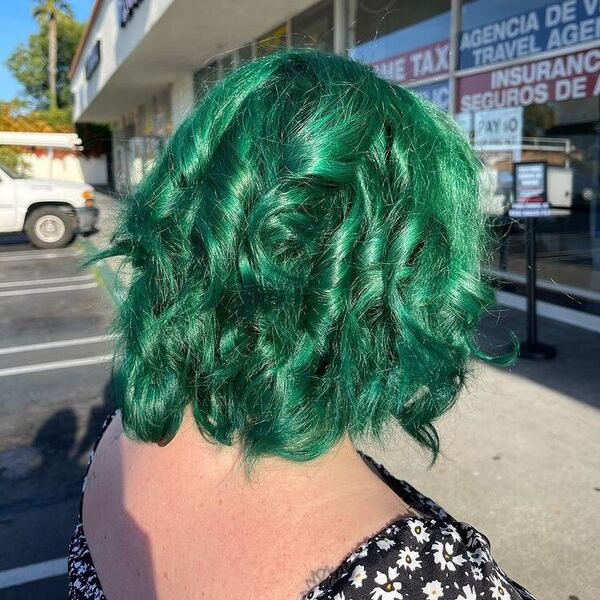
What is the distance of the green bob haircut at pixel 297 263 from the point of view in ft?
2.86

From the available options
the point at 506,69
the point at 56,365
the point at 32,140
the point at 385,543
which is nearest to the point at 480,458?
the point at 385,543

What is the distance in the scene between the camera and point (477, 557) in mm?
897

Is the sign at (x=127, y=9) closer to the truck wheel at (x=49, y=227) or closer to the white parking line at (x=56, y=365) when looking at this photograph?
the truck wheel at (x=49, y=227)

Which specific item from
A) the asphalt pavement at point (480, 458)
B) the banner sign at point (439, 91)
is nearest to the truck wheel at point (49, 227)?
the asphalt pavement at point (480, 458)

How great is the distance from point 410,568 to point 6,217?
13189mm

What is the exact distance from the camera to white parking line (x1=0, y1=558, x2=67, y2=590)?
8.85 ft

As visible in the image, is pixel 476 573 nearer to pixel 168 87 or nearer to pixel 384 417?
pixel 384 417

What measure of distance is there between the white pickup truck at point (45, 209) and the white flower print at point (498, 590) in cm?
1312

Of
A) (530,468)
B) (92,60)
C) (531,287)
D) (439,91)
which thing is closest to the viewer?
(530,468)

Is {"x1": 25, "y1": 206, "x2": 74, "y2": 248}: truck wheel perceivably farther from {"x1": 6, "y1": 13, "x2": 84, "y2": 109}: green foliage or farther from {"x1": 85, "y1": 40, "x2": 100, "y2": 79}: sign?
{"x1": 6, "y1": 13, "x2": 84, "y2": 109}: green foliage

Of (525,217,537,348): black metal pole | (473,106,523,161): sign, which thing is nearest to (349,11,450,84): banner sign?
(473,106,523,161): sign

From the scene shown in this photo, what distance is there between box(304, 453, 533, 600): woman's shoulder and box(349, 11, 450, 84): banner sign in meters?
7.40

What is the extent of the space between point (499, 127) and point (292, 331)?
727cm

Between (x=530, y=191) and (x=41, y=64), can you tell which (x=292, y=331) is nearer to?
(x=530, y=191)
